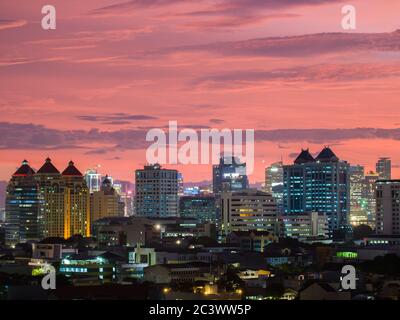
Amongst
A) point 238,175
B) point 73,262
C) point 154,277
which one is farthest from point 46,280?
point 238,175

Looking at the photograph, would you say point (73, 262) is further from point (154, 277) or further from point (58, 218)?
→ point (58, 218)

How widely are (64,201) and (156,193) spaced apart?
5413 millimetres

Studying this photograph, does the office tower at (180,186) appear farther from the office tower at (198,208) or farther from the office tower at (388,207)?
the office tower at (388,207)

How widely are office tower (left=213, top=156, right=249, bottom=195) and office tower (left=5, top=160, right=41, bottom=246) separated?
25.3 feet

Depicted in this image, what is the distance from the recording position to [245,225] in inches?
1841

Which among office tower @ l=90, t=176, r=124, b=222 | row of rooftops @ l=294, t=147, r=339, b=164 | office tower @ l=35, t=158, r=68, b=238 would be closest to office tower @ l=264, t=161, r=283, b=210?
row of rooftops @ l=294, t=147, r=339, b=164

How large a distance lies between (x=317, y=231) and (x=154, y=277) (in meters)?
23.0

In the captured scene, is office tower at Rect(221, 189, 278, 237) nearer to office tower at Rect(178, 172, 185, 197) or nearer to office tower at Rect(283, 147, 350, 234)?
office tower at Rect(283, 147, 350, 234)

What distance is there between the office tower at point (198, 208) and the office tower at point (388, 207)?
32.1 ft

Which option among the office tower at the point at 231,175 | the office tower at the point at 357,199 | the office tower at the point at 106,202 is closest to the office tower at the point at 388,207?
the office tower at the point at 231,175

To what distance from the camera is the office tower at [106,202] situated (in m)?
55.2

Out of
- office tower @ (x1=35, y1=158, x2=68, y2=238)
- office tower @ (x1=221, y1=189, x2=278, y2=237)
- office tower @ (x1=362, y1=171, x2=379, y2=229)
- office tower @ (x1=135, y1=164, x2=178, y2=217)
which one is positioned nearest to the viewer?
office tower @ (x1=221, y1=189, x2=278, y2=237)

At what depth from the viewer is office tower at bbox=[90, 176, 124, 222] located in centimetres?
5516

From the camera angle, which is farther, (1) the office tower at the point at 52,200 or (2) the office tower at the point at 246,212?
(1) the office tower at the point at 52,200
